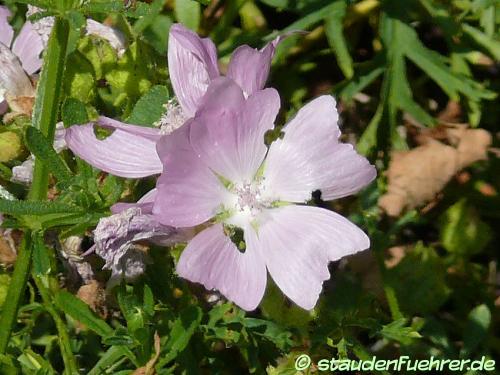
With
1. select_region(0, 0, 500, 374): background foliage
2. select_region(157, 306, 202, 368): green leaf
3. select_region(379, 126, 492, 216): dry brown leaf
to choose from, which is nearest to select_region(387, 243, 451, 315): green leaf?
select_region(0, 0, 500, 374): background foliage

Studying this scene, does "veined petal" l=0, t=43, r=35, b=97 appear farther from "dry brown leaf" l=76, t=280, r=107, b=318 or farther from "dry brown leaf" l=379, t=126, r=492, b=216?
"dry brown leaf" l=379, t=126, r=492, b=216

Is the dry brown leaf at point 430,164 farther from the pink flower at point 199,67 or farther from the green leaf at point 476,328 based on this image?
the pink flower at point 199,67

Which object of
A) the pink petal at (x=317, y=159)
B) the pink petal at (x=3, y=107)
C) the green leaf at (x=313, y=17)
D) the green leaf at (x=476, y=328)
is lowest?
the green leaf at (x=476, y=328)

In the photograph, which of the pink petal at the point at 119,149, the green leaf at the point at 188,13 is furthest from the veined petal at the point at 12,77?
the green leaf at the point at 188,13

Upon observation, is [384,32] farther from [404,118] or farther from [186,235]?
[186,235]

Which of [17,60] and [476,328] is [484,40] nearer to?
[476,328]

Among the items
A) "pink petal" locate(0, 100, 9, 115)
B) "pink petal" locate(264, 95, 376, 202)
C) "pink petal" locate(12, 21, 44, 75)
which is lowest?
"pink petal" locate(264, 95, 376, 202)
